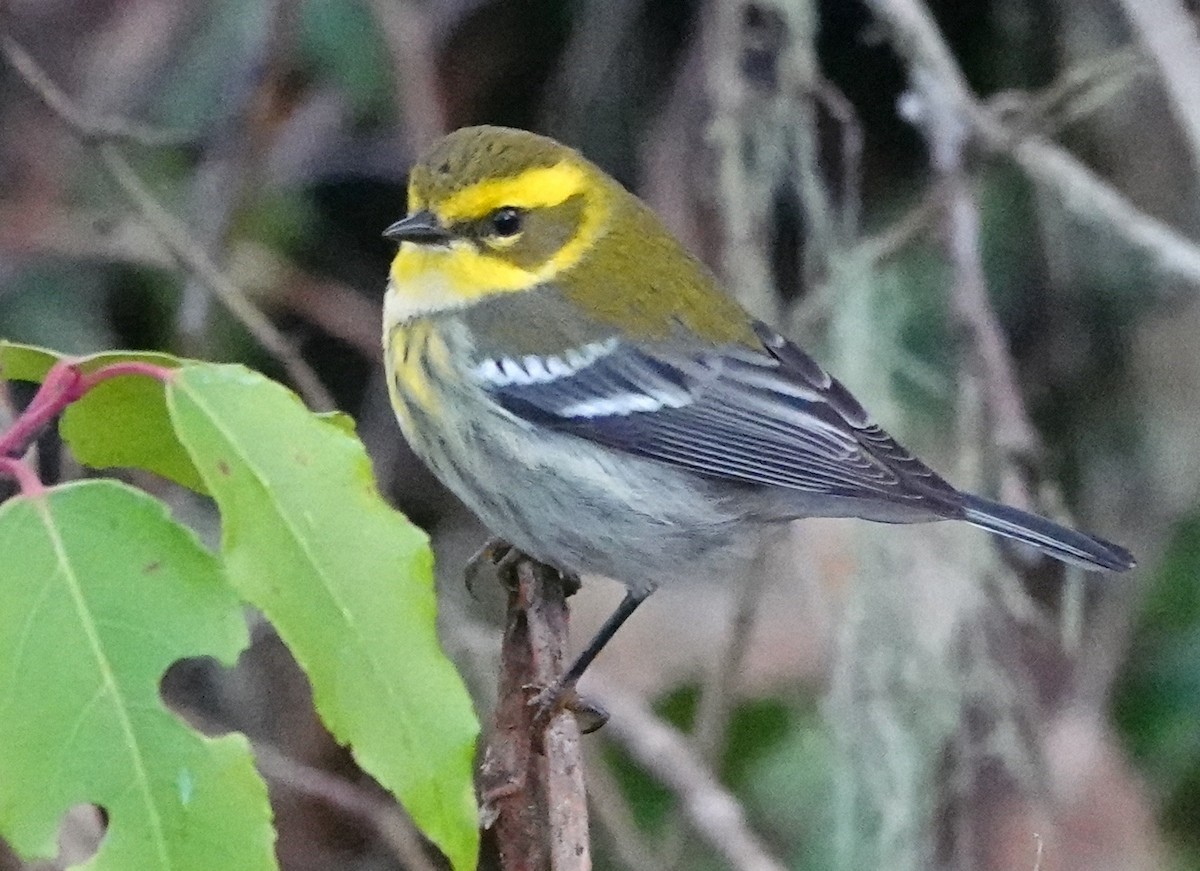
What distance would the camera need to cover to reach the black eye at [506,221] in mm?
2852

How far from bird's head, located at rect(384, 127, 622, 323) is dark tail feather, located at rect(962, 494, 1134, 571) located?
0.86m

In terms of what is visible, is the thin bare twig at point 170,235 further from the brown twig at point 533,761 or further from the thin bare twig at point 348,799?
the brown twig at point 533,761

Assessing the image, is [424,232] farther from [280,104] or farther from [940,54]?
[280,104]

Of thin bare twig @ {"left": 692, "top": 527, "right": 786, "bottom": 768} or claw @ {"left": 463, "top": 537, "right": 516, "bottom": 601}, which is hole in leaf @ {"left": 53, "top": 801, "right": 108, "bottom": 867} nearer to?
claw @ {"left": 463, "top": 537, "right": 516, "bottom": 601}

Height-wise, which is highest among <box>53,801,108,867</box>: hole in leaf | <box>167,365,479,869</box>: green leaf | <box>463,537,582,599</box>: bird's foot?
<box>167,365,479,869</box>: green leaf

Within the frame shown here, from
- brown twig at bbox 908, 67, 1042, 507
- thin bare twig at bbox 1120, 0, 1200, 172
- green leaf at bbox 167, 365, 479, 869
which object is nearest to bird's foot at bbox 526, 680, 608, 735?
green leaf at bbox 167, 365, 479, 869

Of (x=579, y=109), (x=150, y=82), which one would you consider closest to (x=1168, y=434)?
(x=579, y=109)

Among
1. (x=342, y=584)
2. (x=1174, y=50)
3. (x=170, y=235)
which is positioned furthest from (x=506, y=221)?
(x=342, y=584)

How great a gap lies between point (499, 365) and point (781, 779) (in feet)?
5.55

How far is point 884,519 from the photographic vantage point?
9.34ft

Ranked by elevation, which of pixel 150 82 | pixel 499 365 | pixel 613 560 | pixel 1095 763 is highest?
pixel 150 82

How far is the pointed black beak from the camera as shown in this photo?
2.70m

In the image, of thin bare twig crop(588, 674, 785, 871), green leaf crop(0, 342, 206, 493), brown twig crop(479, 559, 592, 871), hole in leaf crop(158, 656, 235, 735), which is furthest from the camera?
hole in leaf crop(158, 656, 235, 735)

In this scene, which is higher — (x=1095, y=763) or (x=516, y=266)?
(x=516, y=266)
